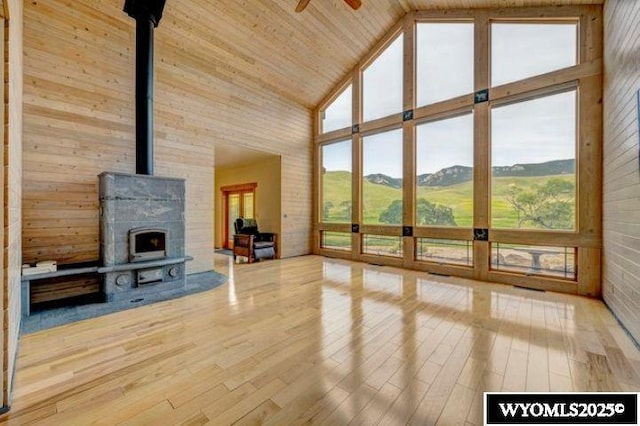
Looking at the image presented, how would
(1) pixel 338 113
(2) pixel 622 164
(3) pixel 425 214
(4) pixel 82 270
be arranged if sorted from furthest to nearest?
(1) pixel 338 113
(3) pixel 425 214
(4) pixel 82 270
(2) pixel 622 164

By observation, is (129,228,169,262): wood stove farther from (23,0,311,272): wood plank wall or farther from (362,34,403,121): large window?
(362,34,403,121): large window

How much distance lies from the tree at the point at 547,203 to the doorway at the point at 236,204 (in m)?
5.89

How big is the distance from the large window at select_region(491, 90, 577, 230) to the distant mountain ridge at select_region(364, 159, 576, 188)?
11mm

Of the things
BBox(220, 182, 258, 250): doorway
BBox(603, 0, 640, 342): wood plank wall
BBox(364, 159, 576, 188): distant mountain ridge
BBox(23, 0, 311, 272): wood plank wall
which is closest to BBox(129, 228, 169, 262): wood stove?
BBox(23, 0, 311, 272): wood plank wall

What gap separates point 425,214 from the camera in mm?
5473

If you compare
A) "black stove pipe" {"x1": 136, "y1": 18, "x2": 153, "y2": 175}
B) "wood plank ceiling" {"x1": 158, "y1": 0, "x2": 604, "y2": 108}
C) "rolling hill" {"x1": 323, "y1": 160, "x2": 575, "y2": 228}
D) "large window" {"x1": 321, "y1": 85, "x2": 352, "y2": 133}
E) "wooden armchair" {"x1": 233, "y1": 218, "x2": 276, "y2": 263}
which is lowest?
"wooden armchair" {"x1": 233, "y1": 218, "x2": 276, "y2": 263}

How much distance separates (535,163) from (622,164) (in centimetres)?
135

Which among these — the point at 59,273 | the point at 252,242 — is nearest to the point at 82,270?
the point at 59,273

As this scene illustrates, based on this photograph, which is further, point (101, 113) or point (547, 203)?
point (547, 203)

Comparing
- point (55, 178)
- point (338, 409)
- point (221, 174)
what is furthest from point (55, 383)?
point (221, 174)

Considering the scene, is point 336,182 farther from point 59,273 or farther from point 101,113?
point 59,273

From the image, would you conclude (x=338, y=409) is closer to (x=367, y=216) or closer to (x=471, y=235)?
(x=471, y=235)

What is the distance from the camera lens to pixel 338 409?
5.27 feet

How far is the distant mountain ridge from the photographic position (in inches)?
163
